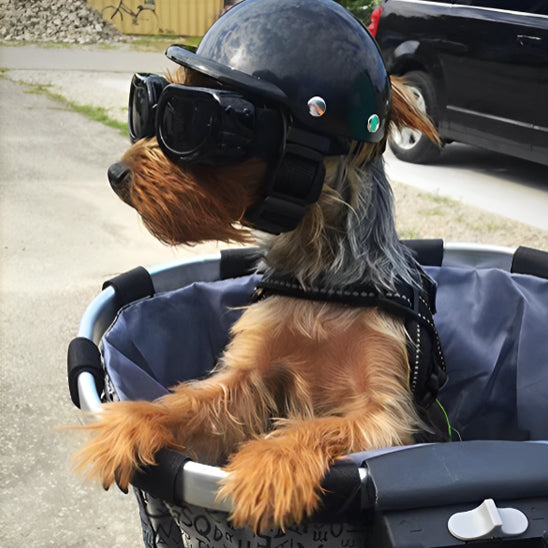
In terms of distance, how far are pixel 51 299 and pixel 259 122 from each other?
2.70 m

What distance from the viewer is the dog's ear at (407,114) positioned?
1.70 metres

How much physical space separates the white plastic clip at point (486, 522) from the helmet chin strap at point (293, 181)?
26.3 inches

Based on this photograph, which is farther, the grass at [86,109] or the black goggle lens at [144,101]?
the grass at [86,109]

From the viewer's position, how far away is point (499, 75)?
18.2 ft

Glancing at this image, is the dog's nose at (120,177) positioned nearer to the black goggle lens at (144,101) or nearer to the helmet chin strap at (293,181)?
the black goggle lens at (144,101)

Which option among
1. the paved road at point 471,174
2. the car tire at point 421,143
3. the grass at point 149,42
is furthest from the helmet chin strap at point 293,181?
the grass at point 149,42

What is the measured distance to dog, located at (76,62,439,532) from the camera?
1338 millimetres

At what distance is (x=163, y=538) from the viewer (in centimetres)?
138

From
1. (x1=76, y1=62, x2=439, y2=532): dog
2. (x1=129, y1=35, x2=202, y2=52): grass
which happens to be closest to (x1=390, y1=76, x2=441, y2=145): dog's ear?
(x1=76, y1=62, x2=439, y2=532): dog

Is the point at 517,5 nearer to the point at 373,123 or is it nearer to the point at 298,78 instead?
the point at 373,123

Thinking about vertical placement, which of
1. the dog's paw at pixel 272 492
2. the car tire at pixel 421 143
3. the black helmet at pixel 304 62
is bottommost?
the car tire at pixel 421 143

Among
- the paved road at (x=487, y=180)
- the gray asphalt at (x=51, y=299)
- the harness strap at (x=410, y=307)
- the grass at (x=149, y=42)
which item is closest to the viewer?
the harness strap at (x=410, y=307)

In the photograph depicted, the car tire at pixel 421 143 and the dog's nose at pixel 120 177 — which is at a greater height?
the dog's nose at pixel 120 177

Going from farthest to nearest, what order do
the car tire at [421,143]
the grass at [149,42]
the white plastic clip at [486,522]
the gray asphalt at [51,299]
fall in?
the grass at [149,42]
the car tire at [421,143]
the gray asphalt at [51,299]
the white plastic clip at [486,522]
